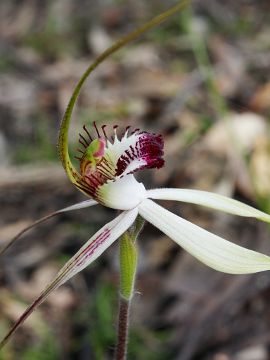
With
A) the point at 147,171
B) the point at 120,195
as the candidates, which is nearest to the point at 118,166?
the point at 120,195

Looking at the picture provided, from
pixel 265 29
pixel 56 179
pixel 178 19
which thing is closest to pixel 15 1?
pixel 178 19

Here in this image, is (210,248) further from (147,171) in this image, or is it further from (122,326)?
(147,171)

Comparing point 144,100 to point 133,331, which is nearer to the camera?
point 133,331

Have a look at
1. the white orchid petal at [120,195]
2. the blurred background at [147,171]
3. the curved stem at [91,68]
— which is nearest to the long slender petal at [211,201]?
the white orchid petal at [120,195]

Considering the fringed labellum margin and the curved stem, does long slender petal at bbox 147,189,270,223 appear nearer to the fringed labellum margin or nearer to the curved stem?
the fringed labellum margin

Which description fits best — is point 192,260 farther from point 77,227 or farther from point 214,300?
point 77,227

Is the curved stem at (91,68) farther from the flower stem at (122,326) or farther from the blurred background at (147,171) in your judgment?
the blurred background at (147,171)

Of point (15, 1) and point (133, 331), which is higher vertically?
point (15, 1)
